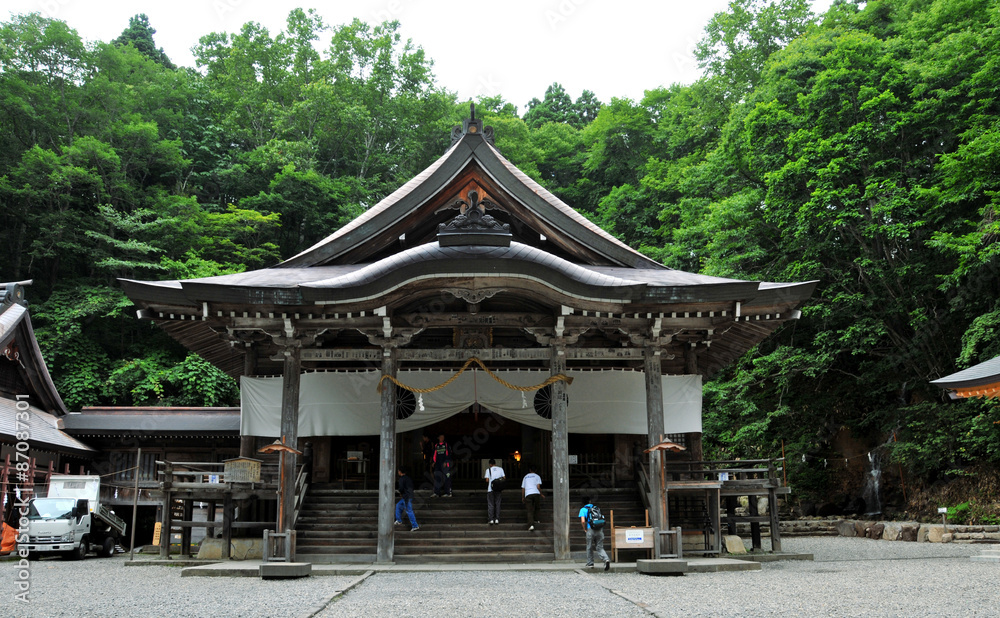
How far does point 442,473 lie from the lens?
535 inches

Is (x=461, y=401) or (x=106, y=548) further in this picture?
(x=106, y=548)

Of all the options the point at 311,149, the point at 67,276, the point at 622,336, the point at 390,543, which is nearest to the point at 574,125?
the point at 311,149

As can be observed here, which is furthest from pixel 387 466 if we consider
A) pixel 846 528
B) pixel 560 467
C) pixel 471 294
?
pixel 846 528

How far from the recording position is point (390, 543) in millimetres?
11141

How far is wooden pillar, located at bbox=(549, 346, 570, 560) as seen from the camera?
441 inches

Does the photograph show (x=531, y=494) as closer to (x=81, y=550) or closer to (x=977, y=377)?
(x=977, y=377)

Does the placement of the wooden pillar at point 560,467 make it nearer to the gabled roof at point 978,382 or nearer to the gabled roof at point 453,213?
the gabled roof at point 453,213

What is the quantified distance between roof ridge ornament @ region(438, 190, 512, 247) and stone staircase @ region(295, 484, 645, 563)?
4968 mm

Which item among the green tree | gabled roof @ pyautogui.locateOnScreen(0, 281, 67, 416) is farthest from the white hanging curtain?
the green tree

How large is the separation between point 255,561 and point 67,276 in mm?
22719

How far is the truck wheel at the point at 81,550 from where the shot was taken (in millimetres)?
14906

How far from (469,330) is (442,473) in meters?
2.90

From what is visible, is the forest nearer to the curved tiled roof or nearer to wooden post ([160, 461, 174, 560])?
the curved tiled roof

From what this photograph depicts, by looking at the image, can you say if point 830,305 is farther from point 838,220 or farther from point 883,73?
point 883,73
